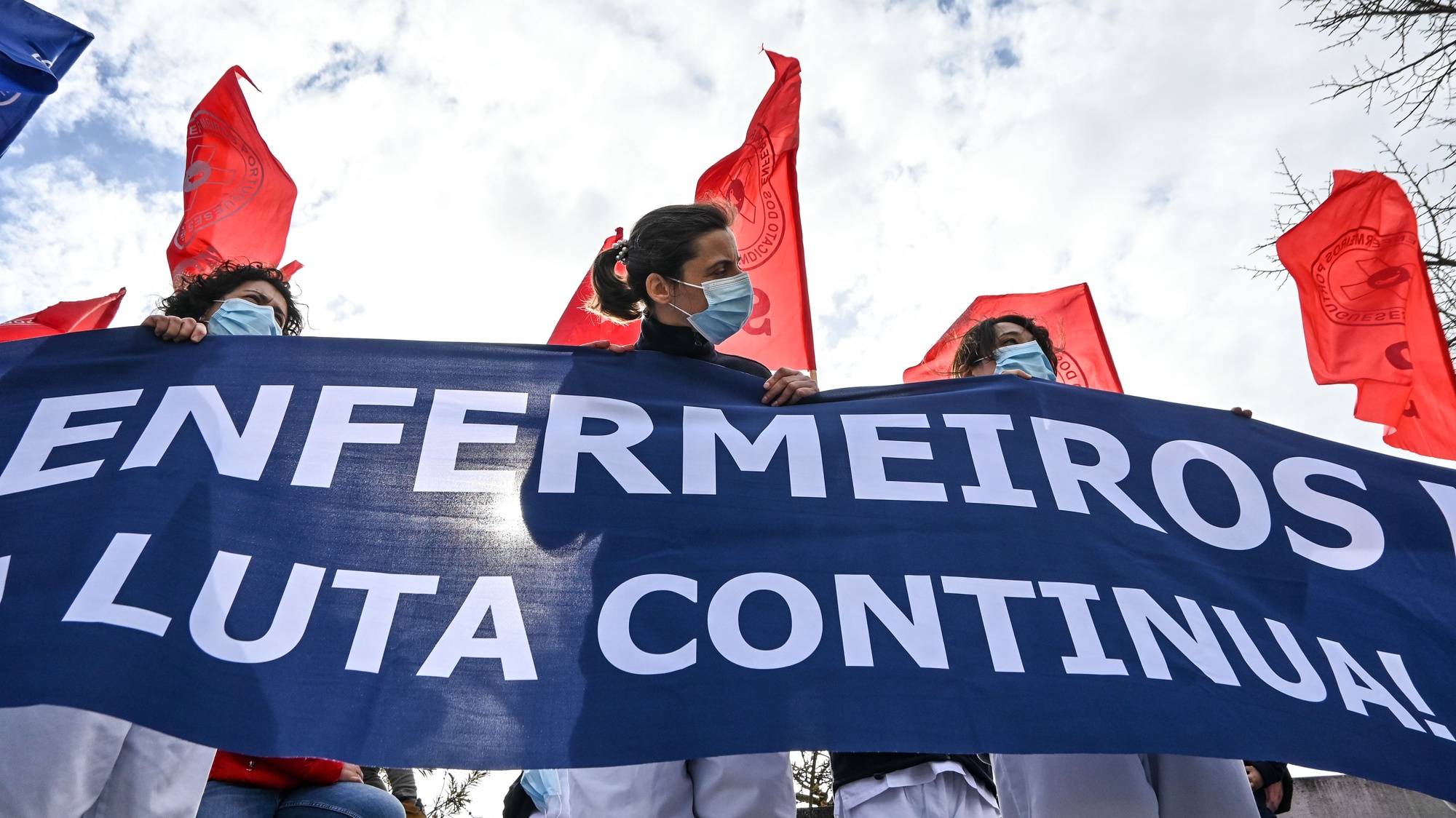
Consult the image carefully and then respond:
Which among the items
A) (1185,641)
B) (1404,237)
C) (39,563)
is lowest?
(1185,641)

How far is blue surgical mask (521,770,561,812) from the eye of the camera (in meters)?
3.22

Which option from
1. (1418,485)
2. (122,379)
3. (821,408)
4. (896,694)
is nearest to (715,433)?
(821,408)

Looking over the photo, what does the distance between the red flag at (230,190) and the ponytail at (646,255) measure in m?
3.39

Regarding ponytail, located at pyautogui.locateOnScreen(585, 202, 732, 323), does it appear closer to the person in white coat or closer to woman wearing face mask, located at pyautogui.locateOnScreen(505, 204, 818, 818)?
woman wearing face mask, located at pyautogui.locateOnScreen(505, 204, 818, 818)

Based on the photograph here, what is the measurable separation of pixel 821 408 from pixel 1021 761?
42.7 inches

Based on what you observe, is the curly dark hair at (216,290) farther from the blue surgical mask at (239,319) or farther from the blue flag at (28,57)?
the blue flag at (28,57)

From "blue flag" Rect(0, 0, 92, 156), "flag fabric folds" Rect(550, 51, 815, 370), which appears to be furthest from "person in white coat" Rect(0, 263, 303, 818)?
"flag fabric folds" Rect(550, 51, 815, 370)

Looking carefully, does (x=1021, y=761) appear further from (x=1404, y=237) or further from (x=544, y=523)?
(x=1404, y=237)

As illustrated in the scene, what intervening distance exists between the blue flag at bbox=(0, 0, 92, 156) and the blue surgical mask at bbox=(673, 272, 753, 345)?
116 inches

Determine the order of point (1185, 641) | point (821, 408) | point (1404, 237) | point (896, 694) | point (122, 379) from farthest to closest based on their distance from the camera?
1. point (1404, 237)
2. point (821, 408)
3. point (122, 379)
4. point (1185, 641)
5. point (896, 694)

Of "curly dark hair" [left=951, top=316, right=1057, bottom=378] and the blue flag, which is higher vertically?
the blue flag

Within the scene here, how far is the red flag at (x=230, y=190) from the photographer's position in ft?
19.6

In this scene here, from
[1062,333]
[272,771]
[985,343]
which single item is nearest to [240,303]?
[272,771]

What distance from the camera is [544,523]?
8.54 feet
